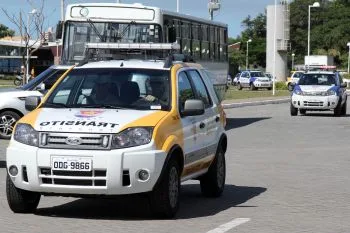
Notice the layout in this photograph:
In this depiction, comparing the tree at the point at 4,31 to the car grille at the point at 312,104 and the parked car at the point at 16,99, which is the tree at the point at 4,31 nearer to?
the car grille at the point at 312,104

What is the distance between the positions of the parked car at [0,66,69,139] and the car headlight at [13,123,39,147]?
1068cm

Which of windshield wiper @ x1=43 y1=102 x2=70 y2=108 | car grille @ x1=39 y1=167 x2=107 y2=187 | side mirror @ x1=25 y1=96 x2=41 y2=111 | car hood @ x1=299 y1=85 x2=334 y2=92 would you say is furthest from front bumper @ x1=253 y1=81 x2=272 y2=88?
car grille @ x1=39 y1=167 x2=107 y2=187

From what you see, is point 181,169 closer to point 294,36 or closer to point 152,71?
point 152,71

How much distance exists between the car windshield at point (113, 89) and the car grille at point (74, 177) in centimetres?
106

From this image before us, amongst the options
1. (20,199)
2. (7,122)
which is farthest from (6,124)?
(20,199)

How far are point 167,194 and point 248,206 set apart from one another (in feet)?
5.65

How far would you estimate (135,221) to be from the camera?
9305mm

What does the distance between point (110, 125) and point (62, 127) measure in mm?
493

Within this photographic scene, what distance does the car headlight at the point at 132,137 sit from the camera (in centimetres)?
884

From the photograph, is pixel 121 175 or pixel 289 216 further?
pixel 289 216

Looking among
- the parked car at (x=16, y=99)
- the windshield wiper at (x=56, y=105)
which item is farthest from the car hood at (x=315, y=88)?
the windshield wiper at (x=56, y=105)

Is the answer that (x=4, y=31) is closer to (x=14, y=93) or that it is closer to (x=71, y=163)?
(x=14, y=93)

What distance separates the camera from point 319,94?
31516 mm

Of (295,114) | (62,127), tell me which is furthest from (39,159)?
(295,114)
